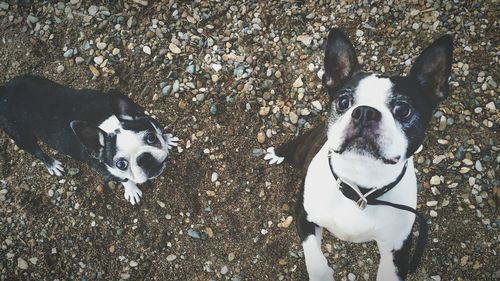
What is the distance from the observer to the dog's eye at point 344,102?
7.15ft

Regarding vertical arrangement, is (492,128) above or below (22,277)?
above

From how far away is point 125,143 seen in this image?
114 inches

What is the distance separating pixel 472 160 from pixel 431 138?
1.15 ft

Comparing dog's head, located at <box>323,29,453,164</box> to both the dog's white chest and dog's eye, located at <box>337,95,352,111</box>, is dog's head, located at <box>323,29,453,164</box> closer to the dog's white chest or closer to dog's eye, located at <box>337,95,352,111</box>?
dog's eye, located at <box>337,95,352,111</box>

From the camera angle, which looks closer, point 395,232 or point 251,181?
point 395,232

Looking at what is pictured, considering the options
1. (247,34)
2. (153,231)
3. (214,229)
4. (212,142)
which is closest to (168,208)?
(153,231)

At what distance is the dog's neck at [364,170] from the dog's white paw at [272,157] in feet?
3.83

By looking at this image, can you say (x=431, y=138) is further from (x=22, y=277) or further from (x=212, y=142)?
(x=22, y=277)

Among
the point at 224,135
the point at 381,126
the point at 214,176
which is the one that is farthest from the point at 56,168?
the point at 381,126

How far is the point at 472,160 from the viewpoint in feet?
10.7

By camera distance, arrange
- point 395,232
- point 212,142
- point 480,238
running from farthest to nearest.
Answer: point 212,142 < point 480,238 < point 395,232

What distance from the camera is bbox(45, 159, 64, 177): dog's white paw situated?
11.6 ft

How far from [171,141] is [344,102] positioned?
181cm

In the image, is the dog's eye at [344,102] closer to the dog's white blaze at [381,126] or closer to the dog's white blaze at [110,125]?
the dog's white blaze at [381,126]
